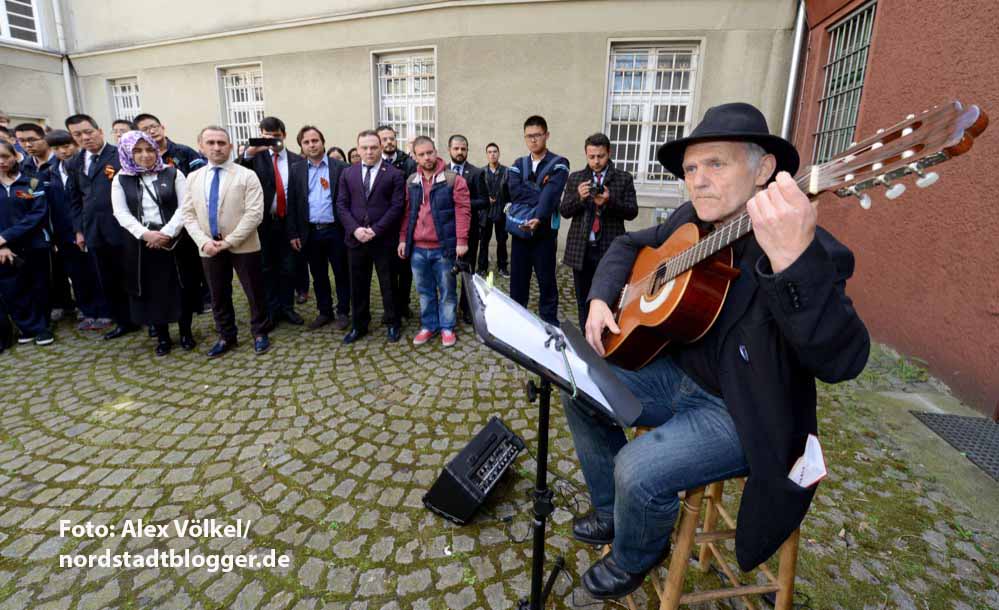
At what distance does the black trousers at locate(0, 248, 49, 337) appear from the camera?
4.94 meters

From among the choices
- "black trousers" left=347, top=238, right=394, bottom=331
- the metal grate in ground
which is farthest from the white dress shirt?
the metal grate in ground

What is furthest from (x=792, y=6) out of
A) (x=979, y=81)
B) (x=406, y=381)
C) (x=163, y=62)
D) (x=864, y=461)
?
(x=163, y=62)

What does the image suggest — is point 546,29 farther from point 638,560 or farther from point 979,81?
point 638,560

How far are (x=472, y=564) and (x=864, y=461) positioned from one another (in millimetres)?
2787

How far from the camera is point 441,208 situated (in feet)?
15.6

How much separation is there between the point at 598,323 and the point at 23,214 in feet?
21.2

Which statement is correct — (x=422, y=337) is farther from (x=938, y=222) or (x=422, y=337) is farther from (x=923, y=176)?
(x=938, y=222)

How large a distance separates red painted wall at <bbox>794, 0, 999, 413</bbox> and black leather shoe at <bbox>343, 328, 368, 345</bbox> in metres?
5.59

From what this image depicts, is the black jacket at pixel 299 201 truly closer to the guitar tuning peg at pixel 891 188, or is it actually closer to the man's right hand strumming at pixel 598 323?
the man's right hand strumming at pixel 598 323

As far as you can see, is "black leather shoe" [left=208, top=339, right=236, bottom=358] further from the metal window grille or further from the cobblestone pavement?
the metal window grille

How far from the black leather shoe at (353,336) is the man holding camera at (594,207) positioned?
250 cm

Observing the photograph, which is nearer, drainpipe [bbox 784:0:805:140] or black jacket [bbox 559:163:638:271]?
black jacket [bbox 559:163:638:271]

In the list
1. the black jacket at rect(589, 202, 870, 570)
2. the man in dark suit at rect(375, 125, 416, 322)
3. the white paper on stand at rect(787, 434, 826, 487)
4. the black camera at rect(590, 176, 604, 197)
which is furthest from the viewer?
the man in dark suit at rect(375, 125, 416, 322)

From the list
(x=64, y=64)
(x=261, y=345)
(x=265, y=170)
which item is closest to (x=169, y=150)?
(x=265, y=170)
